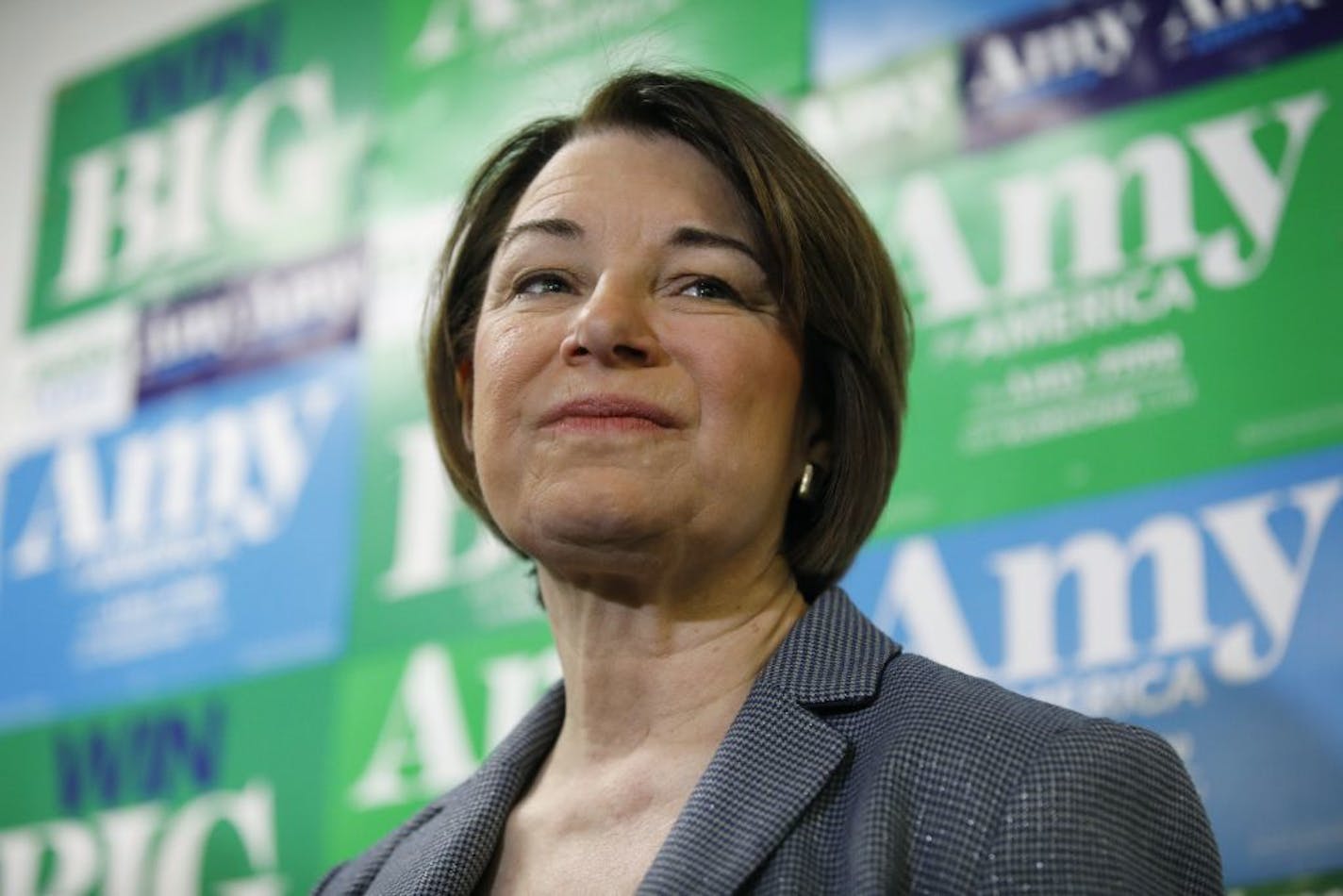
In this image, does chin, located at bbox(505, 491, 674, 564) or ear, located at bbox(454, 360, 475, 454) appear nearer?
chin, located at bbox(505, 491, 674, 564)

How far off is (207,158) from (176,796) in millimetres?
1127

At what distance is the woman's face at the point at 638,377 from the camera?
1271mm

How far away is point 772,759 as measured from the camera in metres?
1.17

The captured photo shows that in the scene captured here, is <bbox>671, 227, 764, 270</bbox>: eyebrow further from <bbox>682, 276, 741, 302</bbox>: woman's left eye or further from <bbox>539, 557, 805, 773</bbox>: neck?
<bbox>539, 557, 805, 773</bbox>: neck

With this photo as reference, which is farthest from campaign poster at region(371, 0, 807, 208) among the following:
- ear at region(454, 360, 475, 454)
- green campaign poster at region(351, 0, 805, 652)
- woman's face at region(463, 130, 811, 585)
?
woman's face at region(463, 130, 811, 585)

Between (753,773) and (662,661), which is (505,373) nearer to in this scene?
(662,661)

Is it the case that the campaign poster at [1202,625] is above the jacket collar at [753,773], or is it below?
below

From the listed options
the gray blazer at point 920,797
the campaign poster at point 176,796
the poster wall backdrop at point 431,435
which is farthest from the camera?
the campaign poster at point 176,796

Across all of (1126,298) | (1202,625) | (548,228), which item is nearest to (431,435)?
(1126,298)

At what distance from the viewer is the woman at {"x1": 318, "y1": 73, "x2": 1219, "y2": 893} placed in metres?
1.10

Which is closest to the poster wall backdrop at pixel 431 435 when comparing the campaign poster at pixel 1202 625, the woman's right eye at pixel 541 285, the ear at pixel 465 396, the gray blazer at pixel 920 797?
the campaign poster at pixel 1202 625

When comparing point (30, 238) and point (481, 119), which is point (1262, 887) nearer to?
point (481, 119)

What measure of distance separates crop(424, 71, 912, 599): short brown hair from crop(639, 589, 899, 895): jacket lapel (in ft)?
0.44

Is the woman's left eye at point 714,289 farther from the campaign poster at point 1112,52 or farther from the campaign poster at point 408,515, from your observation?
the campaign poster at point 408,515
